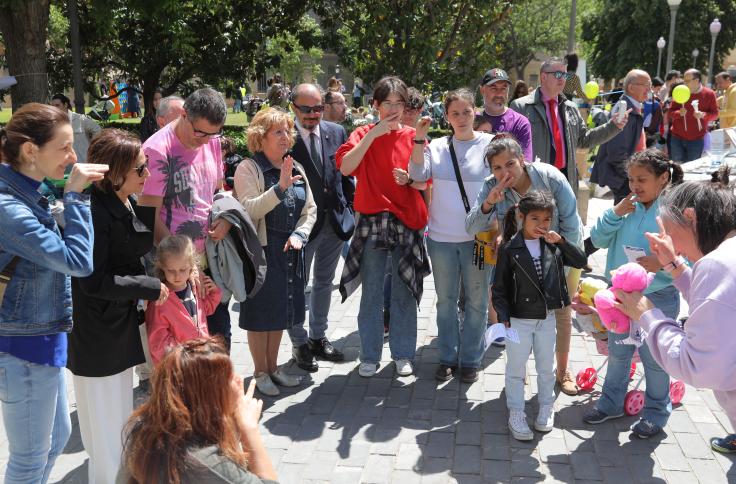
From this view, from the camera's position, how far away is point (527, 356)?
412cm

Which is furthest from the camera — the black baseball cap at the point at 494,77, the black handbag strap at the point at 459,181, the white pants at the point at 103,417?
the black baseball cap at the point at 494,77

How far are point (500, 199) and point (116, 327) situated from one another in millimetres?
2304

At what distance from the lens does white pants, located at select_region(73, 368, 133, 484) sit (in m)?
3.31

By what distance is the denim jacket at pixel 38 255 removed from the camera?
2.58 m

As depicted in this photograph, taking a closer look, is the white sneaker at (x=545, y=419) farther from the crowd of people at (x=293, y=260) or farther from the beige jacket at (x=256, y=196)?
the beige jacket at (x=256, y=196)

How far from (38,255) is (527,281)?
2.59 metres

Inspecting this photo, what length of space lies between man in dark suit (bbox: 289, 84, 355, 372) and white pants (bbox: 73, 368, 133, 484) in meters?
1.86

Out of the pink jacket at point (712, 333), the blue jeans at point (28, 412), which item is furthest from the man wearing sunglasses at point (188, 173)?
the pink jacket at point (712, 333)

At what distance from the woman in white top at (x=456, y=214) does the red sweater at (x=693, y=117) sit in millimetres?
7424

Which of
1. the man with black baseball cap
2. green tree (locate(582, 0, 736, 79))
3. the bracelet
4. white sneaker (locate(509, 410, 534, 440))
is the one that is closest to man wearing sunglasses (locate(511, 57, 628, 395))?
the man with black baseball cap

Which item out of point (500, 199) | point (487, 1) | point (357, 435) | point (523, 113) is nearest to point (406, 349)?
point (357, 435)

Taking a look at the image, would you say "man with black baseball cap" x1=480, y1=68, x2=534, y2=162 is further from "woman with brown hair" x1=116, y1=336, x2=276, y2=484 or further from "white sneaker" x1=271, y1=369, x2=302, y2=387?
"woman with brown hair" x1=116, y1=336, x2=276, y2=484

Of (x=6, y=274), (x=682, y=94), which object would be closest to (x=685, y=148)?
(x=682, y=94)

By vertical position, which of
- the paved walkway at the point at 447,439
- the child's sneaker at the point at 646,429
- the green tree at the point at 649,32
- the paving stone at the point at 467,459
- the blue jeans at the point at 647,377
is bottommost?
the paving stone at the point at 467,459
